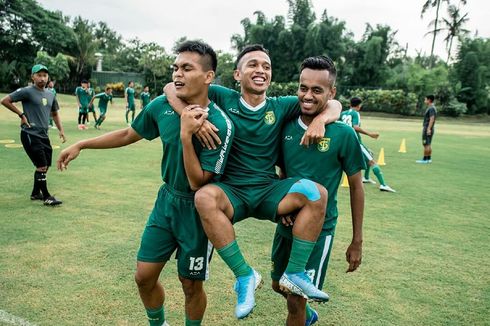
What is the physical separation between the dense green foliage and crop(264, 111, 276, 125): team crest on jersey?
4445cm

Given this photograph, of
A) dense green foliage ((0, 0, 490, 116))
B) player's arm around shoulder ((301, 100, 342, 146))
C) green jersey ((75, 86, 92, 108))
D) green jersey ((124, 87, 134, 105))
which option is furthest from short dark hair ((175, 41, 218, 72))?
dense green foliage ((0, 0, 490, 116))

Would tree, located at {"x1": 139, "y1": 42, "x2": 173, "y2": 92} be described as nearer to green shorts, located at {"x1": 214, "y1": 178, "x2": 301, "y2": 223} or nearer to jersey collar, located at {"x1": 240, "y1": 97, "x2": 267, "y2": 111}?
jersey collar, located at {"x1": 240, "y1": 97, "x2": 267, "y2": 111}

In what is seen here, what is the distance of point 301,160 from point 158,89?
49418mm

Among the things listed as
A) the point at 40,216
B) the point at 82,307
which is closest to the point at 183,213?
the point at 82,307

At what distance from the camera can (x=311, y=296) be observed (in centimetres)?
279

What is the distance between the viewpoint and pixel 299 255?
2893 millimetres

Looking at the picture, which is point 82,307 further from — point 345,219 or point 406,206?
point 406,206

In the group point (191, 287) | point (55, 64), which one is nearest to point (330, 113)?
point (191, 287)

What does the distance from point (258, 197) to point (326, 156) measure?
0.59 meters

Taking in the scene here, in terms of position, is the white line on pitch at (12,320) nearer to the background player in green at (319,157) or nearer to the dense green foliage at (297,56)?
the background player in green at (319,157)

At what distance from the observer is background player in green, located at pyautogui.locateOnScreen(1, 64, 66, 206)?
7355 mm

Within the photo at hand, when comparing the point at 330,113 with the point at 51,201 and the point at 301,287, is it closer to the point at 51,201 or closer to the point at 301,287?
the point at 301,287

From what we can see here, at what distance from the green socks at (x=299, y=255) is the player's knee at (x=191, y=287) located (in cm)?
81

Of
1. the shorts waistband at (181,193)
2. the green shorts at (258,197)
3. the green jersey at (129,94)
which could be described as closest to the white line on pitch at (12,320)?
the shorts waistband at (181,193)
